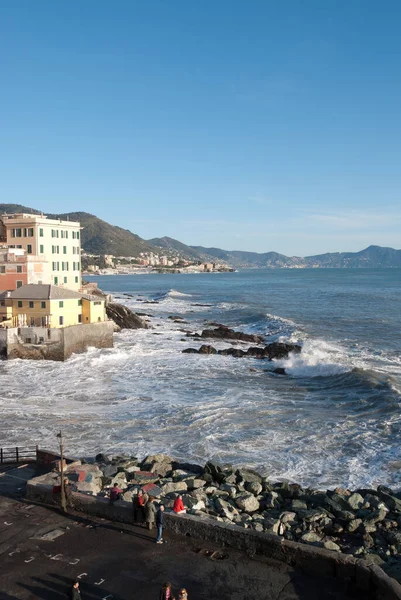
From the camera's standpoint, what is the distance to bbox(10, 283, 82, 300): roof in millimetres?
38406

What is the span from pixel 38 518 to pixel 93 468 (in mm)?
2817

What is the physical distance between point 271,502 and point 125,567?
16.0 ft

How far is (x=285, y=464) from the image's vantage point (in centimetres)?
1806

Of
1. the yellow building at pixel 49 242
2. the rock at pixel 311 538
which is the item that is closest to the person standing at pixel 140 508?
the rock at pixel 311 538

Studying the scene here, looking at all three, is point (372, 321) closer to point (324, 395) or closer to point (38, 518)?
Result: point (324, 395)

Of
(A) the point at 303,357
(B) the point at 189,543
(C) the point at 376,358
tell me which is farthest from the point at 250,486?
(C) the point at 376,358

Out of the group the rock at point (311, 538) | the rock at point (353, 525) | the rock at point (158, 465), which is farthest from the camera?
the rock at point (158, 465)

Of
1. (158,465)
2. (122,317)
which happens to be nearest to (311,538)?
(158,465)

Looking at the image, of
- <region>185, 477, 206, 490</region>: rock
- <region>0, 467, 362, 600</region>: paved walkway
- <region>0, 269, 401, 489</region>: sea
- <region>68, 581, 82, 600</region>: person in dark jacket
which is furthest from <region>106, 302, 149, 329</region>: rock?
<region>68, 581, 82, 600</region>: person in dark jacket

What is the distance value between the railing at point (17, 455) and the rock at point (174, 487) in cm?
460

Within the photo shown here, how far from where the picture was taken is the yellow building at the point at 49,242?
45.2 m

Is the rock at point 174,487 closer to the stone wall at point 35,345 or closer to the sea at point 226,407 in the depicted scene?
the sea at point 226,407

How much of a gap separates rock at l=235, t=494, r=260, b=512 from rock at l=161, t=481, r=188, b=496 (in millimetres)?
1471

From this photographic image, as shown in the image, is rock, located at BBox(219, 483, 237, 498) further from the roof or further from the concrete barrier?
the roof
